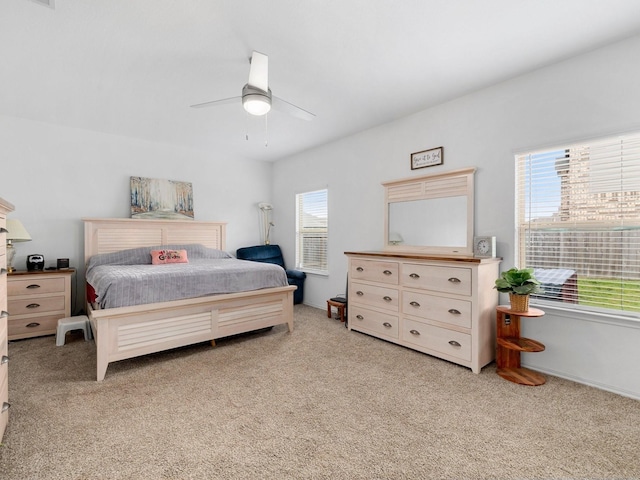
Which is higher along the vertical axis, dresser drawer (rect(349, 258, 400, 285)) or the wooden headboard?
the wooden headboard

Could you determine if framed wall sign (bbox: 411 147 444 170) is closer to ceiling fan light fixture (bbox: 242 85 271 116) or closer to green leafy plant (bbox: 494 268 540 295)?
green leafy plant (bbox: 494 268 540 295)

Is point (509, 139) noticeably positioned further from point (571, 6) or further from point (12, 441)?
point (12, 441)

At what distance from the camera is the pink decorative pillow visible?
4059mm

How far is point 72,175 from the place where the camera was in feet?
13.5

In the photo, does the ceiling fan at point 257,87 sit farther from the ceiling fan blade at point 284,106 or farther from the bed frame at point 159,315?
the bed frame at point 159,315

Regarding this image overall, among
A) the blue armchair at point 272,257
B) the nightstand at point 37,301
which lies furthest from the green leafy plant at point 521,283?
the nightstand at point 37,301

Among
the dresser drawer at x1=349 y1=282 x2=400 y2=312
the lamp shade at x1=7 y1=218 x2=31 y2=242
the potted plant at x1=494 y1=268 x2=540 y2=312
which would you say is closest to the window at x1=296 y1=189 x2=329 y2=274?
the dresser drawer at x1=349 y1=282 x2=400 y2=312

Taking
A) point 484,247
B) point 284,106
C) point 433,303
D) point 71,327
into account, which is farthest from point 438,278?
point 71,327

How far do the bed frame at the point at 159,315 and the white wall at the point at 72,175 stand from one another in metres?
0.30

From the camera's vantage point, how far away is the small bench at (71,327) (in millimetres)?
3262

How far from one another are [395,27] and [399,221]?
2112 millimetres

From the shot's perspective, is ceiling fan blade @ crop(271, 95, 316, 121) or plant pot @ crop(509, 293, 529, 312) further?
ceiling fan blade @ crop(271, 95, 316, 121)

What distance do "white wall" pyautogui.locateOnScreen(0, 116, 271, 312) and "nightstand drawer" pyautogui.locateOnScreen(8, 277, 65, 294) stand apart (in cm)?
48

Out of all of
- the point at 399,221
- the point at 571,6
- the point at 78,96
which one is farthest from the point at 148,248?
the point at 571,6
